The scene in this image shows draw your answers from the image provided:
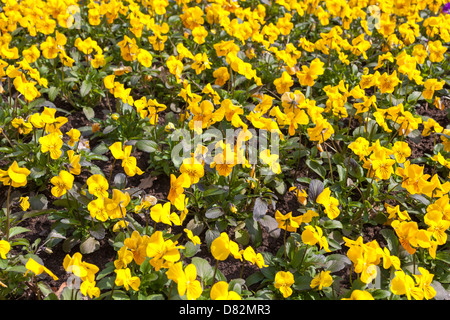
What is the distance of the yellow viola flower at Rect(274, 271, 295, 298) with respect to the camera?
7.25 feet

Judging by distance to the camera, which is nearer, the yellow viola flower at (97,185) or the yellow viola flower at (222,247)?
the yellow viola flower at (222,247)

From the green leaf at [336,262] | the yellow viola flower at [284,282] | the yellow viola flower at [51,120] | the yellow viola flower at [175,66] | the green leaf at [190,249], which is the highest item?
the yellow viola flower at [175,66]

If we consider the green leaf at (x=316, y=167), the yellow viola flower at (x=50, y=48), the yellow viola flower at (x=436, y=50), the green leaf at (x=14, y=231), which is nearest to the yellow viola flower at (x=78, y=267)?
the green leaf at (x=14, y=231)

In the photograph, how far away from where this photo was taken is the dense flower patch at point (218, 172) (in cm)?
220

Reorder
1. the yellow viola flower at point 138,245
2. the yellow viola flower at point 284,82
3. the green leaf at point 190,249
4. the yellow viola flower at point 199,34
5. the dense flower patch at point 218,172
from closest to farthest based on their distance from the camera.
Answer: the yellow viola flower at point 138,245 → the dense flower patch at point 218,172 → the green leaf at point 190,249 → the yellow viola flower at point 284,82 → the yellow viola flower at point 199,34

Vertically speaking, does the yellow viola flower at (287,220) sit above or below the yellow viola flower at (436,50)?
below

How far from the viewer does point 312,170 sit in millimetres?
3193

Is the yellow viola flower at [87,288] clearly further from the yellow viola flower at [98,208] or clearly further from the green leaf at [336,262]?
the green leaf at [336,262]

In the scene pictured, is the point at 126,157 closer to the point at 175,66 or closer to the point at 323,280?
the point at 175,66

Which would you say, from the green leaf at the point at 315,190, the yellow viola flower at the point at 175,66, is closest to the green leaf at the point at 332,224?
the green leaf at the point at 315,190

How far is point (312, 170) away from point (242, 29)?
133 cm

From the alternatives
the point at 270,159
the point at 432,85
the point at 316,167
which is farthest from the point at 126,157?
the point at 432,85

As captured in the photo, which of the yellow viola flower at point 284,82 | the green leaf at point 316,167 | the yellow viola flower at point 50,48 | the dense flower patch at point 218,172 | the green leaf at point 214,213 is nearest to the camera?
Answer: the dense flower patch at point 218,172
